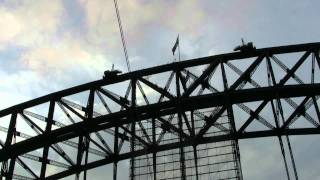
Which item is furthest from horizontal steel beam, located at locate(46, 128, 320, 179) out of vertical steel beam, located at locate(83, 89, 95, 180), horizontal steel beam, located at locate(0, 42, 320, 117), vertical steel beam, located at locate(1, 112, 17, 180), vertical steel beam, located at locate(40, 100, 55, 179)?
horizontal steel beam, located at locate(0, 42, 320, 117)

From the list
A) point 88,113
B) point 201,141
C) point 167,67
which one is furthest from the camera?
point 88,113

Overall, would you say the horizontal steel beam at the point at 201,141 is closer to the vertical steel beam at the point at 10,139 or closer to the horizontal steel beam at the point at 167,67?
the vertical steel beam at the point at 10,139

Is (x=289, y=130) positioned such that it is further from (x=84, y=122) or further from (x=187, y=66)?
(x=84, y=122)

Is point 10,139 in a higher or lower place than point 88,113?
lower

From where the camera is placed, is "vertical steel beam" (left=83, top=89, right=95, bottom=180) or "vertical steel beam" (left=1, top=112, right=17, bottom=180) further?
"vertical steel beam" (left=1, top=112, right=17, bottom=180)

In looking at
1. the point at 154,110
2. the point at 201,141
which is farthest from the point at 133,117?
the point at 201,141

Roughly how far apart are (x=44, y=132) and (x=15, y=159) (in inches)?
113

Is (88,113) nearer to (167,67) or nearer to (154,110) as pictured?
(154,110)

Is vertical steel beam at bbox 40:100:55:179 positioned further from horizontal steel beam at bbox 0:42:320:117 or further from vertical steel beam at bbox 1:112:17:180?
vertical steel beam at bbox 1:112:17:180

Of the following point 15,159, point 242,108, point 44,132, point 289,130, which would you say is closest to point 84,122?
point 44,132

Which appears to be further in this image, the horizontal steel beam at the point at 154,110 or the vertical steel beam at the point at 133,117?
the vertical steel beam at the point at 133,117

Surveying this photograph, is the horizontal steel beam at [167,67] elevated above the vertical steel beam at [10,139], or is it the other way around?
the horizontal steel beam at [167,67]

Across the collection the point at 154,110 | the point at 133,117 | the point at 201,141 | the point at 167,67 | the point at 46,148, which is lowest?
the point at 201,141

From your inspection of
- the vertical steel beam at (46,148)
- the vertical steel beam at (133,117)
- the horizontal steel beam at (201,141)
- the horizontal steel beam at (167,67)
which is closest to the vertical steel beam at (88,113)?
the horizontal steel beam at (167,67)
